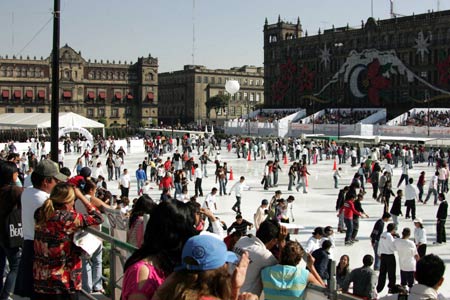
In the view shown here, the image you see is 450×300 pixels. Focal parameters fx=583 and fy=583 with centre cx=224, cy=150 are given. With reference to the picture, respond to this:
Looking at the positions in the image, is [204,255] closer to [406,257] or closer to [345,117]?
[406,257]

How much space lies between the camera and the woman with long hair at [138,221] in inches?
225

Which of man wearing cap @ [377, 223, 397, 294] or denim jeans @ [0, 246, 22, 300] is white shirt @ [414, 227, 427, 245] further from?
denim jeans @ [0, 246, 22, 300]

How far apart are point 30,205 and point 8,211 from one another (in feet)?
2.19

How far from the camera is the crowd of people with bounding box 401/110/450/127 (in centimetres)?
5297

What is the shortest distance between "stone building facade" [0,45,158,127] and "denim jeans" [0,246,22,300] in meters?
86.2

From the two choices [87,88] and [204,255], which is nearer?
[204,255]

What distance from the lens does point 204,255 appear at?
2803 millimetres

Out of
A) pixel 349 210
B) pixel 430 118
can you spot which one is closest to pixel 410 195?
pixel 349 210

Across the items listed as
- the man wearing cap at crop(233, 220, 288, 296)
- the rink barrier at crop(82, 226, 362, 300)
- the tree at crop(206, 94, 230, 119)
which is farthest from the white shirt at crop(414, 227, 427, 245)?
the tree at crop(206, 94, 230, 119)

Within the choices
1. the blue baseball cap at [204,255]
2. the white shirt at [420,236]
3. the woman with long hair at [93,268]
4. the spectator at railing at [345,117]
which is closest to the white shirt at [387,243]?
the white shirt at [420,236]

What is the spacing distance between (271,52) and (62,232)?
84.8m

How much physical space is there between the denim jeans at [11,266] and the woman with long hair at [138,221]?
3.74 ft

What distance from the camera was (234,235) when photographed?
6422 mm

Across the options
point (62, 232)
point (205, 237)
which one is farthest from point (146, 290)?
point (62, 232)
